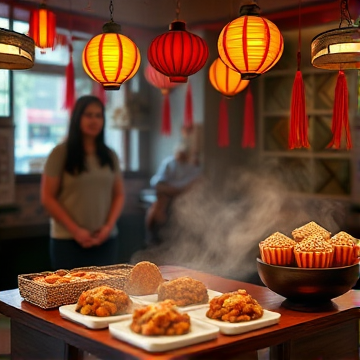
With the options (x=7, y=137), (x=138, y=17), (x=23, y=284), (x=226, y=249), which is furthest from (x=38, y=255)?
(x=23, y=284)

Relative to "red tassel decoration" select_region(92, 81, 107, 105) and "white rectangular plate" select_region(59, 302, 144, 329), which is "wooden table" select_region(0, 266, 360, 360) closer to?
"white rectangular plate" select_region(59, 302, 144, 329)

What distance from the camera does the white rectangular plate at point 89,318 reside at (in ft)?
5.15

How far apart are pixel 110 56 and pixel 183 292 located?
1.15 meters

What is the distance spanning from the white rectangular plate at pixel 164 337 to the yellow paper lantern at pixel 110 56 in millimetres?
1279

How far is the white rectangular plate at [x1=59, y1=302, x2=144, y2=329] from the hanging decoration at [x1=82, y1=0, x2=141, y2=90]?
1.15m

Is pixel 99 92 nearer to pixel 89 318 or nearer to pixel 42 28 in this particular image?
pixel 42 28

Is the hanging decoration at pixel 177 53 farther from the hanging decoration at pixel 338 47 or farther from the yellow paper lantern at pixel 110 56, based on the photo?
the hanging decoration at pixel 338 47

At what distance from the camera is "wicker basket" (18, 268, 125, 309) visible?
180 centimetres

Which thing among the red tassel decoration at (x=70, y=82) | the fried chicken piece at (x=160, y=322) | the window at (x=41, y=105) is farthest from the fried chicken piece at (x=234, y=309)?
the window at (x=41, y=105)

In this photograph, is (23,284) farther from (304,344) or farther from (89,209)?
(89,209)

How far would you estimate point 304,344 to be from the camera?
1.75 m

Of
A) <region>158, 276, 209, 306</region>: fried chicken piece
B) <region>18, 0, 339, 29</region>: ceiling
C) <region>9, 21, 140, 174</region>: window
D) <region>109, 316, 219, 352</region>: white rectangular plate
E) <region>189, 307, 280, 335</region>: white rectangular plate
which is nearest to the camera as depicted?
<region>109, 316, 219, 352</region>: white rectangular plate

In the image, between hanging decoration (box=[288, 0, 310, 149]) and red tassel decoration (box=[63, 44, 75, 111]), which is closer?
hanging decoration (box=[288, 0, 310, 149])

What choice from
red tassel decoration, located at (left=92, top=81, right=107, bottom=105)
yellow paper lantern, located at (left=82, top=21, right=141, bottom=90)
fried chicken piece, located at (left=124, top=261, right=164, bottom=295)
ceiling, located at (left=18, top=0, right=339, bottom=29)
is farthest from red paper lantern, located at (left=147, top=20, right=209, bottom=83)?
red tassel decoration, located at (left=92, top=81, right=107, bottom=105)
